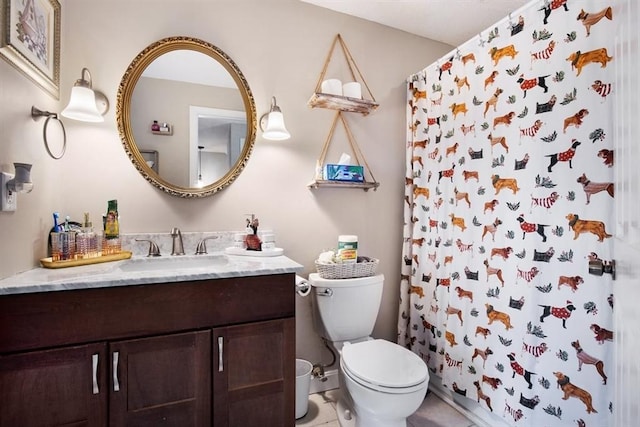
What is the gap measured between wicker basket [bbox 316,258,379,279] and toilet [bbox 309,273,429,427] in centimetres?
3

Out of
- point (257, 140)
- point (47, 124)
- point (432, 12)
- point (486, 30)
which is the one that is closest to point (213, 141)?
point (257, 140)

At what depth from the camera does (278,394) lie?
1.38 metres

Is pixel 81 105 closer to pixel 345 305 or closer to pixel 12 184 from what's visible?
pixel 12 184

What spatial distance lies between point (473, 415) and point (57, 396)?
6.38 feet

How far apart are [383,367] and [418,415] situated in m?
0.56

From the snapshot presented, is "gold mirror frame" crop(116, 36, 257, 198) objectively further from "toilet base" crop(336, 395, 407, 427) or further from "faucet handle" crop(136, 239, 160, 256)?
"toilet base" crop(336, 395, 407, 427)

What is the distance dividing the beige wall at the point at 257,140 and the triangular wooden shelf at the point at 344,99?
0.15 feet

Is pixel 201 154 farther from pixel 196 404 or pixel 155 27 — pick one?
pixel 196 404

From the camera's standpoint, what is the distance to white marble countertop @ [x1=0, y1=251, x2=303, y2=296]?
1.06 m

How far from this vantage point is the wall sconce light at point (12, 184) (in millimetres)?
1085

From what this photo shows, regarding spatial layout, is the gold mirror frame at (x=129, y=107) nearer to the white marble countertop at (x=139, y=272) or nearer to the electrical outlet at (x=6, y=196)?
the white marble countertop at (x=139, y=272)

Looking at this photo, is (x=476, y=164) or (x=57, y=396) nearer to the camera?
(x=57, y=396)

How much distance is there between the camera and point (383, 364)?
5.08 feet

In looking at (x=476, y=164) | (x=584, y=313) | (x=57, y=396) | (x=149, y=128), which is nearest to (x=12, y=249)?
(x=57, y=396)
